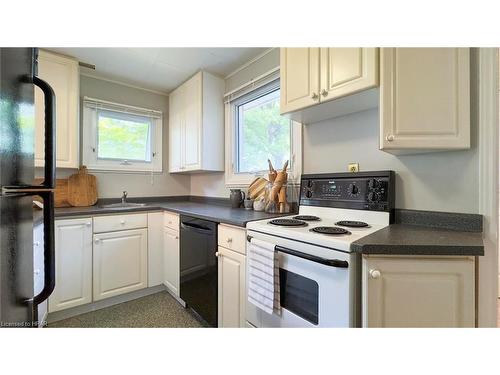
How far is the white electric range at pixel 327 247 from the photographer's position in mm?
874

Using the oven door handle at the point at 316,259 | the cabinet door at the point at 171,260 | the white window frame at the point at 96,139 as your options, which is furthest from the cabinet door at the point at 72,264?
the oven door handle at the point at 316,259

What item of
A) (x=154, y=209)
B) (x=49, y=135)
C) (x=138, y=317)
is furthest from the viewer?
(x=154, y=209)

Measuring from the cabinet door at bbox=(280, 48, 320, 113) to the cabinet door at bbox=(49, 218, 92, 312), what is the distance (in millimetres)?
1817

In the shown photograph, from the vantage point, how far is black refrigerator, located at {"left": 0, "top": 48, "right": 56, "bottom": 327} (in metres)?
0.52

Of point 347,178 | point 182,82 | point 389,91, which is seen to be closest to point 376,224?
point 347,178

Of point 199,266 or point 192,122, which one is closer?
point 199,266

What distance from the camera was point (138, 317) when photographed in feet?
5.73

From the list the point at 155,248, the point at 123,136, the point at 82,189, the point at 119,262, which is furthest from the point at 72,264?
the point at 123,136

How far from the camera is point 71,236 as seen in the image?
1704 millimetres

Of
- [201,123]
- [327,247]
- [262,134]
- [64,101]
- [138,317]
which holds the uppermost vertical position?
[64,101]

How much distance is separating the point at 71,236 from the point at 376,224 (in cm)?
216

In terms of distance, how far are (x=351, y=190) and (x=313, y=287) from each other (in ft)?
2.21

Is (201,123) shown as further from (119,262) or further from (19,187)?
(19,187)
